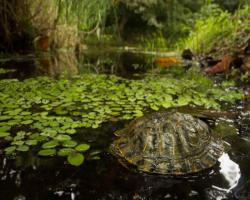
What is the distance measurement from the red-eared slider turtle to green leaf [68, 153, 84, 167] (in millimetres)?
299

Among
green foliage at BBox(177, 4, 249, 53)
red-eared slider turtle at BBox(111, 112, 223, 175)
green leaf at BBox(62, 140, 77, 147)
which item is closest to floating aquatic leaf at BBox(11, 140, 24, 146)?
green leaf at BBox(62, 140, 77, 147)

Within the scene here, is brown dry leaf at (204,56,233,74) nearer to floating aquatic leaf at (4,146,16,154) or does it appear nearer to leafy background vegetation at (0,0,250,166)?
leafy background vegetation at (0,0,250,166)

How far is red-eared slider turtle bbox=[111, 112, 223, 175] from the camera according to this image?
1.33 meters

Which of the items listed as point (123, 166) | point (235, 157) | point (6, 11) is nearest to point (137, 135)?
point (123, 166)

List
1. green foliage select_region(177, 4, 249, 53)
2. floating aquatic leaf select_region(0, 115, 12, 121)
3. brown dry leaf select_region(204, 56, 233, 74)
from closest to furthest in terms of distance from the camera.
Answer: floating aquatic leaf select_region(0, 115, 12, 121) → brown dry leaf select_region(204, 56, 233, 74) → green foliage select_region(177, 4, 249, 53)

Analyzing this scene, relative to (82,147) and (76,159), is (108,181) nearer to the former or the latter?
(76,159)

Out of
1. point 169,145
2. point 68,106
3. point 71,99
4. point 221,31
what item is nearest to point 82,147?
point 169,145

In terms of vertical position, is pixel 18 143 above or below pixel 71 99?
below

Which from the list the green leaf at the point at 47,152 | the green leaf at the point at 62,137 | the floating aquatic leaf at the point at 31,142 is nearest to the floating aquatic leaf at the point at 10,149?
the floating aquatic leaf at the point at 31,142

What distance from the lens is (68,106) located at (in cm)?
241

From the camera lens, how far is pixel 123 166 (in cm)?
140

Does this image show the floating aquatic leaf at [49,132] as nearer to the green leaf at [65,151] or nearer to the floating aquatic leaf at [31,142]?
the floating aquatic leaf at [31,142]

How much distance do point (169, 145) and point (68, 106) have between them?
1544 millimetres

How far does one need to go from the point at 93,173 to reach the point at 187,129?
873mm
